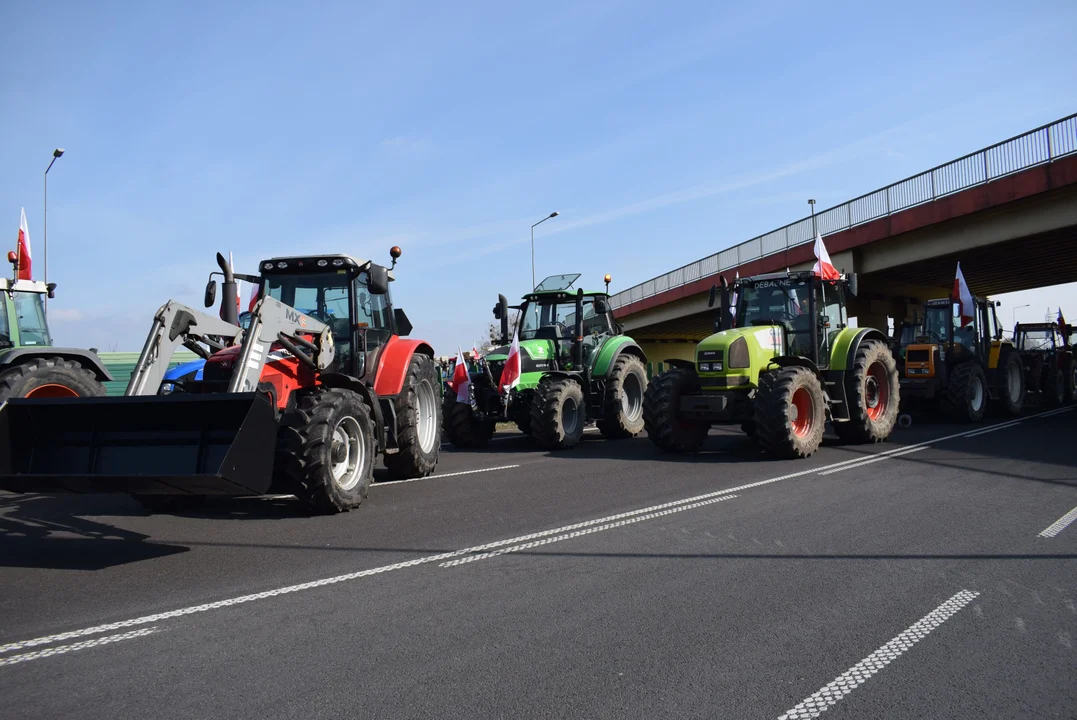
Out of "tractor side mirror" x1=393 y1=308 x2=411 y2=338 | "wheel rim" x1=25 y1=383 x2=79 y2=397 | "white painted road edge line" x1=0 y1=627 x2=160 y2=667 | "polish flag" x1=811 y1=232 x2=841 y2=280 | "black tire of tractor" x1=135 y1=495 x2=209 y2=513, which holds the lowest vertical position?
"white painted road edge line" x1=0 y1=627 x2=160 y2=667

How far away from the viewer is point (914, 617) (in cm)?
443

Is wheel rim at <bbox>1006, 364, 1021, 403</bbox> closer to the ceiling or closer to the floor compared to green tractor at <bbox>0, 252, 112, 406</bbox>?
closer to the floor

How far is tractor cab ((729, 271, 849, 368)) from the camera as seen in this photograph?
12.5m

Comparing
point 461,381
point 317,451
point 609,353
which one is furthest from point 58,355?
point 609,353

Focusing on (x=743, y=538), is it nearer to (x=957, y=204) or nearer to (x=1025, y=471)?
(x=1025, y=471)

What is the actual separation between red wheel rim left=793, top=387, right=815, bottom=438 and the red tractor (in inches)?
208

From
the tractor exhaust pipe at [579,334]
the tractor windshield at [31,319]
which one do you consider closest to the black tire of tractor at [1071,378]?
the tractor exhaust pipe at [579,334]

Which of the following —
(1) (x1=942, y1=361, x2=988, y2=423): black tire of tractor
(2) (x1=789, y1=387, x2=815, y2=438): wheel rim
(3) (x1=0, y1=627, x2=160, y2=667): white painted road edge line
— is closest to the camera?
(3) (x1=0, y1=627, x2=160, y2=667): white painted road edge line

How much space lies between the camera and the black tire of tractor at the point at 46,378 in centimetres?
886

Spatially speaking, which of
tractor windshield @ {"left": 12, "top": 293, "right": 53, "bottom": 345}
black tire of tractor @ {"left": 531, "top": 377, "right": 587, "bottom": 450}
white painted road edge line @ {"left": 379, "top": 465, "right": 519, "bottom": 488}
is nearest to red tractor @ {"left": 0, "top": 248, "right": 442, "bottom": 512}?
white painted road edge line @ {"left": 379, "top": 465, "right": 519, "bottom": 488}

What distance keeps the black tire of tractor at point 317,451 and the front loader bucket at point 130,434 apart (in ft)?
2.71

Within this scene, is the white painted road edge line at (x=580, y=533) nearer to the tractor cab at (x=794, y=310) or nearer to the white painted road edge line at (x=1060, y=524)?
the white painted road edge line at (x=1060, y=524)

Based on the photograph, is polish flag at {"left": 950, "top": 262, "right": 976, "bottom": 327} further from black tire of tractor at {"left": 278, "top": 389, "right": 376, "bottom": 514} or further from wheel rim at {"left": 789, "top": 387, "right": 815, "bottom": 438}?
black tire of tractor at {"left": 278, "top": 389, "right": 376, "bottom": 514}

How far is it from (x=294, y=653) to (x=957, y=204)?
2162 centimetres
